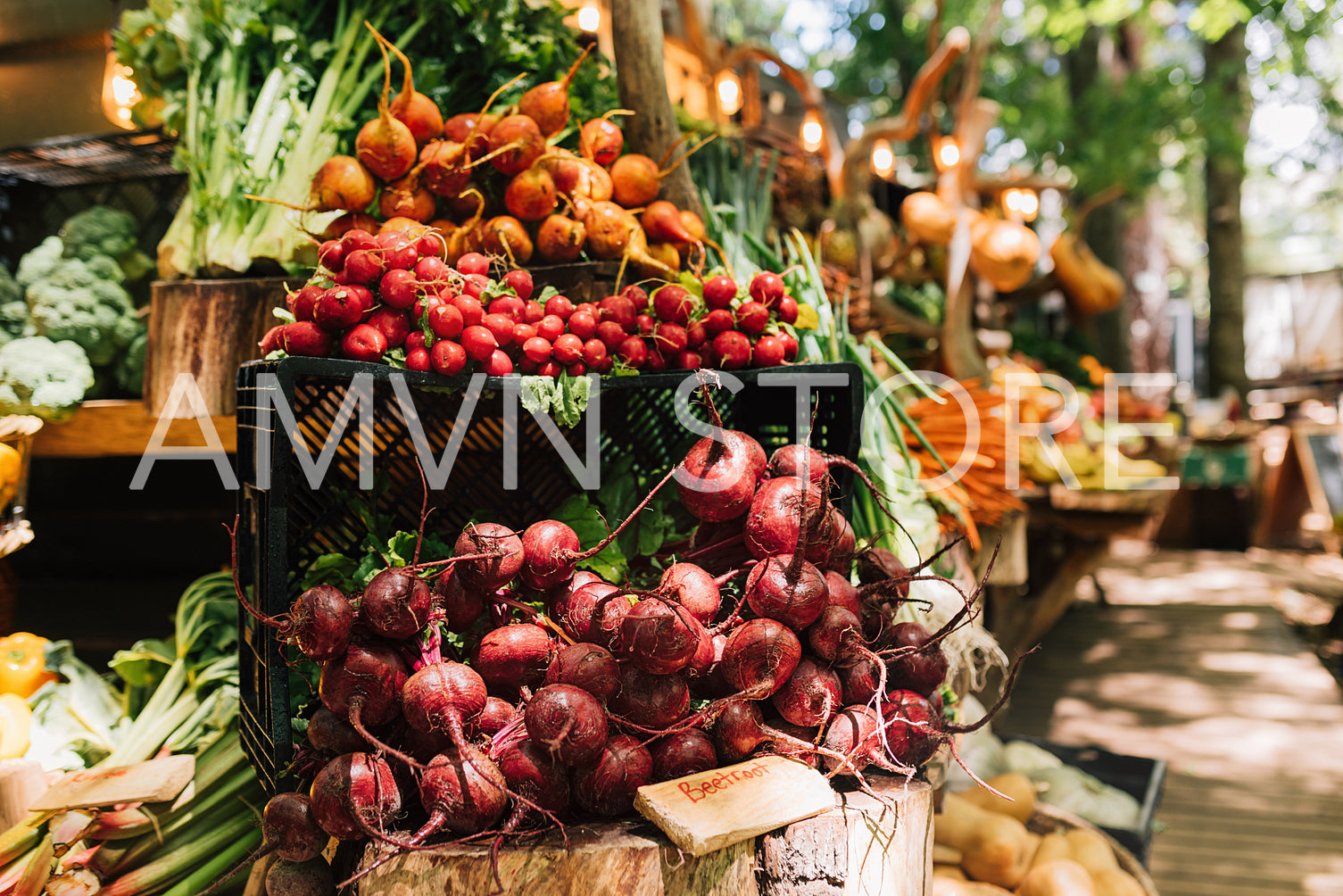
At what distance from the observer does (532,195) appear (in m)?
1.67

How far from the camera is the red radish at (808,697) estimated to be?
4.16ft

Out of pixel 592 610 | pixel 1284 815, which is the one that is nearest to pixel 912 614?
pixel 592 610

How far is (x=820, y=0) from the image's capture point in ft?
33.9

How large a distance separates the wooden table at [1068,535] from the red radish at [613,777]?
108 inches

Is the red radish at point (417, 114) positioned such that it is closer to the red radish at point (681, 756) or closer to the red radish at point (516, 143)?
the red radish at point (516, 143)

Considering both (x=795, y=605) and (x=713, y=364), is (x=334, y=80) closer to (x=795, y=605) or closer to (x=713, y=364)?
(x=713, y=364)

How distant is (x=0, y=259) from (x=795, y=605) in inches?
111

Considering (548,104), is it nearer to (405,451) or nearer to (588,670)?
(405,451)

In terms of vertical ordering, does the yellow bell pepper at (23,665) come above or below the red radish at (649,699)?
below

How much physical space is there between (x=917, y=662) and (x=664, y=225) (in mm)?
1083

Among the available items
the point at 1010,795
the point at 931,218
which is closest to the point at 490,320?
the point at 1010,795

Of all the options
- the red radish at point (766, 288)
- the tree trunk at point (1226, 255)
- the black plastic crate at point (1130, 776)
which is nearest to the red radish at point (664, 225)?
the red radish at point (766, 288)

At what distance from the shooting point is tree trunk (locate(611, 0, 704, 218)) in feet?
6.55

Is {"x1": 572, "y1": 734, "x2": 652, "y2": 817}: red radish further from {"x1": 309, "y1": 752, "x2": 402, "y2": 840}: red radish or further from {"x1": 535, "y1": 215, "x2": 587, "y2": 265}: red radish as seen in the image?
{"x1": 535, "y1": 215, "x2": 587, "y2": 265}: red radish
